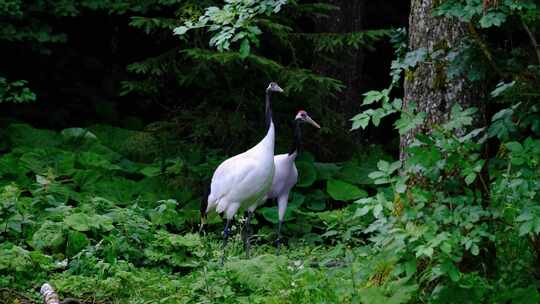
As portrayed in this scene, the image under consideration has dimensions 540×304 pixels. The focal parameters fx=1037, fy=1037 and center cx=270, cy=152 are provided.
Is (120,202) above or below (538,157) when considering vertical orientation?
below

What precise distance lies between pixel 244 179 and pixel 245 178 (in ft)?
0.04

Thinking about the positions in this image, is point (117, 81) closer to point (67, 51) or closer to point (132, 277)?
point (67, 51)

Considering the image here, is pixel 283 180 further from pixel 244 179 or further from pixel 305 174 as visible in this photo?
pixel 305 174

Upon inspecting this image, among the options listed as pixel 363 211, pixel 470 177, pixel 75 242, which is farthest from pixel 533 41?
pixel 75 242

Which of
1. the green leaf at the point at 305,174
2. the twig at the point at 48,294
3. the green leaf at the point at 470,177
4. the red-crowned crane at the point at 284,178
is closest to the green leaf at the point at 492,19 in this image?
the green leaf at the point at 470,177

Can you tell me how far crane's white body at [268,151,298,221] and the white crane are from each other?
40 cm

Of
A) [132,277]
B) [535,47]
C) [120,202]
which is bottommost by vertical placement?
[120,202]

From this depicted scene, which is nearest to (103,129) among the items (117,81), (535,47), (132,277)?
(117,81)

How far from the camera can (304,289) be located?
256 inches

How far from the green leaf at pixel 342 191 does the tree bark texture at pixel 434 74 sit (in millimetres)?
5016

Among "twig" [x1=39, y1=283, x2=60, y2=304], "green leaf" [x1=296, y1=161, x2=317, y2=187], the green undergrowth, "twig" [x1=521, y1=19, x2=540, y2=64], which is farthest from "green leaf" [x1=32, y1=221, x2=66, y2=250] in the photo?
"twig" [x1=521, y1=19, x2=540, y2=64]

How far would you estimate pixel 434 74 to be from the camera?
20.0 ft

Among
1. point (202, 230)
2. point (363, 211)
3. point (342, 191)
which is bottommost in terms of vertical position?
point (202, 230)

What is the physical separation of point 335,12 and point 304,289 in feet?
22.7
